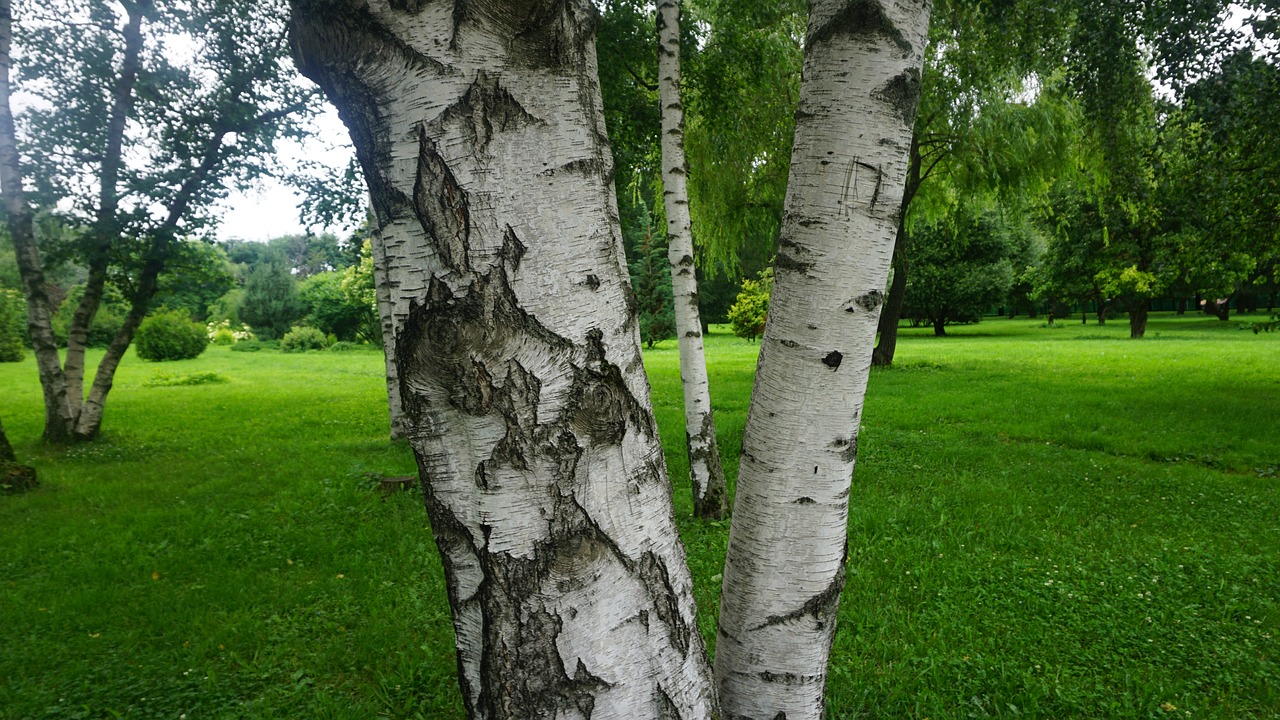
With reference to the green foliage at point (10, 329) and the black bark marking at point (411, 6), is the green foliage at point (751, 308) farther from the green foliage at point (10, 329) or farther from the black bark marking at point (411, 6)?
the green foliage at point (10, 329)

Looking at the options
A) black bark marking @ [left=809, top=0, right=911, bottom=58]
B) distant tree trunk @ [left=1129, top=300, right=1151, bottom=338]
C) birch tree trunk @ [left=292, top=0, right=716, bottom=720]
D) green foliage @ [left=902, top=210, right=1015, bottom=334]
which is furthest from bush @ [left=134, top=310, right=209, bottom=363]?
distant tree trunk @ [left=1129, top=300, right=1151, bottom=338]

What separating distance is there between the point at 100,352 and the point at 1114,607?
39446 millimetres

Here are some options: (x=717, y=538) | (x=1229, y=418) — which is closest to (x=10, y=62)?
(x=717, y=538)

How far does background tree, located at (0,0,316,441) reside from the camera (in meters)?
8.21

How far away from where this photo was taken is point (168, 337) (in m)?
25.0

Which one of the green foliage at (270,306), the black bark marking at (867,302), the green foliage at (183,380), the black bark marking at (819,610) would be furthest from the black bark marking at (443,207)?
the green foliage at (270,306)

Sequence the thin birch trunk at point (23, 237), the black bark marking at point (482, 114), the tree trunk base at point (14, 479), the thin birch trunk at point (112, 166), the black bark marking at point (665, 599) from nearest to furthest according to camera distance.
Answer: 1. the black bark marking at point (482, 114)
2. the black bark marking at point (665, 599)
3. the tree trunk base at point (14, 479)
4. the thin birch trunk at point (23, 237)
5. the thin birch trunk at point (112, 166)

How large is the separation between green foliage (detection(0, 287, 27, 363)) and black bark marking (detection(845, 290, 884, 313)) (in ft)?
108

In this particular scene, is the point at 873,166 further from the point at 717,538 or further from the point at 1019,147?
the point at 1019,147

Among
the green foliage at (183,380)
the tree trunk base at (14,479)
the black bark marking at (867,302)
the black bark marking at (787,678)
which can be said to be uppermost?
the black bark marking at (867,302)

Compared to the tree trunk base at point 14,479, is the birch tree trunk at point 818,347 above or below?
above

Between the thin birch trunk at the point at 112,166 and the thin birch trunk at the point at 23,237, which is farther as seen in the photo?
the thin birch trunk at the point at 112,166

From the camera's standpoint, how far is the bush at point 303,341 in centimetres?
3297

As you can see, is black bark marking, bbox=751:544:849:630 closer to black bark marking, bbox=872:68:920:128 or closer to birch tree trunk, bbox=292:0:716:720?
birch tree trunk, bbox=292:0:716:720
